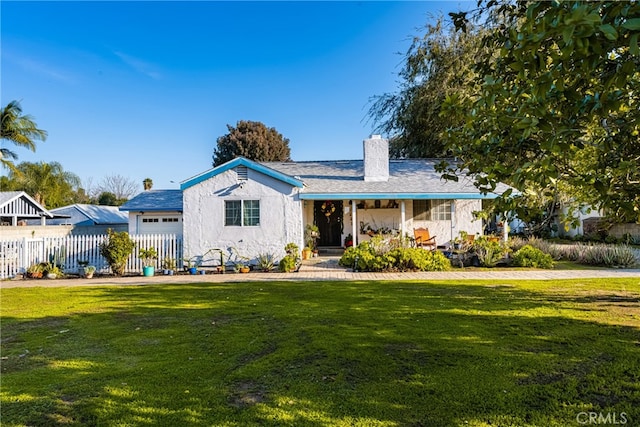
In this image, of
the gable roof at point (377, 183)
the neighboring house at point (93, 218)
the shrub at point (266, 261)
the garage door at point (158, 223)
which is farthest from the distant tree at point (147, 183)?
the shrub at point (266, 261)

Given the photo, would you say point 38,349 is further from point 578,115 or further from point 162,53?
point 162,53

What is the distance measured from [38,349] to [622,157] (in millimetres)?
7791

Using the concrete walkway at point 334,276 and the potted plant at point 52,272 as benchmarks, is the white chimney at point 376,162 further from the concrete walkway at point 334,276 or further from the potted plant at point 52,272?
the potted plant at point 52,272

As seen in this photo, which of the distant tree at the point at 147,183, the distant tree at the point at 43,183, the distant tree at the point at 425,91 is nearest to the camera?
the distant tree at the point at 425,91

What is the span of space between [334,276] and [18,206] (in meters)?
24.5

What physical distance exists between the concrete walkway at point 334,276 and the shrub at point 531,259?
0.94m

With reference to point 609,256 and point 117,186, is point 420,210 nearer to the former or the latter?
point 609,256

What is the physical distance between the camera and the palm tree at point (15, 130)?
2336cm

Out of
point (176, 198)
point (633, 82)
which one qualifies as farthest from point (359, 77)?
point (633, 82)

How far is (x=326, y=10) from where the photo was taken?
13.7 meters

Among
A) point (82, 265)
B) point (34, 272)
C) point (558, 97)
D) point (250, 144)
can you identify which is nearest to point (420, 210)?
point (82, 265)

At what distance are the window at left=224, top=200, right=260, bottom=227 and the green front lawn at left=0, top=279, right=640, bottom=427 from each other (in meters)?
7.09

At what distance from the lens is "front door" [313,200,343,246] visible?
19500 millimetres

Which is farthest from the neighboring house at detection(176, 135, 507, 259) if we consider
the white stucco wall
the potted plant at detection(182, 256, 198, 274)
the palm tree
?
the palm tree
